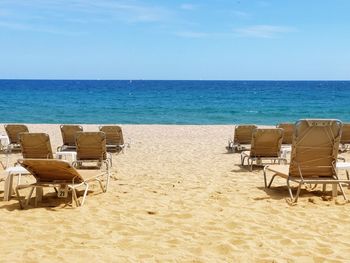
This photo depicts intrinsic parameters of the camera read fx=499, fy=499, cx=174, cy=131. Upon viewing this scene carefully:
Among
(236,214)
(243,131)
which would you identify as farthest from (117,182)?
(243,131)

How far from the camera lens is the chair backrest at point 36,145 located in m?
8.18

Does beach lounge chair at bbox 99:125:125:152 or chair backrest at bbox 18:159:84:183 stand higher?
chair backrest at bbox 18:159:84:183

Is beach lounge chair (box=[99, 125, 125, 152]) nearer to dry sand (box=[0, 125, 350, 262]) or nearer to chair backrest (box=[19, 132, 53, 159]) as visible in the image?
dry sand (box=[0, 125, 350, 262])

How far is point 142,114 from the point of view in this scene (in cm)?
3941

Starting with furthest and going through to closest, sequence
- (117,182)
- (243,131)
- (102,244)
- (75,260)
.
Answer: (243,131) → (117,182) → (102,244) → (75,260)

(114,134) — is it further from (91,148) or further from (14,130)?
(91,148)

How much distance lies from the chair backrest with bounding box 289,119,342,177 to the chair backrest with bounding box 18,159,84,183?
9.70ft

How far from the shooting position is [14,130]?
40.3ft

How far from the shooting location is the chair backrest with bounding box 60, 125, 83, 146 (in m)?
11.7

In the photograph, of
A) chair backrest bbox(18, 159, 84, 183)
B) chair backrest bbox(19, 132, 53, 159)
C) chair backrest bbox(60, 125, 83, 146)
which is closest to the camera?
chair backrest bbox(18, 159, 84, 183)

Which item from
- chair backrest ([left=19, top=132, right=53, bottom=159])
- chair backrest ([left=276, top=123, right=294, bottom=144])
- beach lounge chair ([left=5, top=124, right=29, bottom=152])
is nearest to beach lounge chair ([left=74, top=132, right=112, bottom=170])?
chair backrest ([left=19, top=132, right=53, bottom=159])

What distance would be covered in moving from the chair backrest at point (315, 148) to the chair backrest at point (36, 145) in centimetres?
393

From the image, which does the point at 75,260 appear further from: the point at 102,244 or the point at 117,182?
the point at 117,182

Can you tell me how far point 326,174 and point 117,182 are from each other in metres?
3.49
